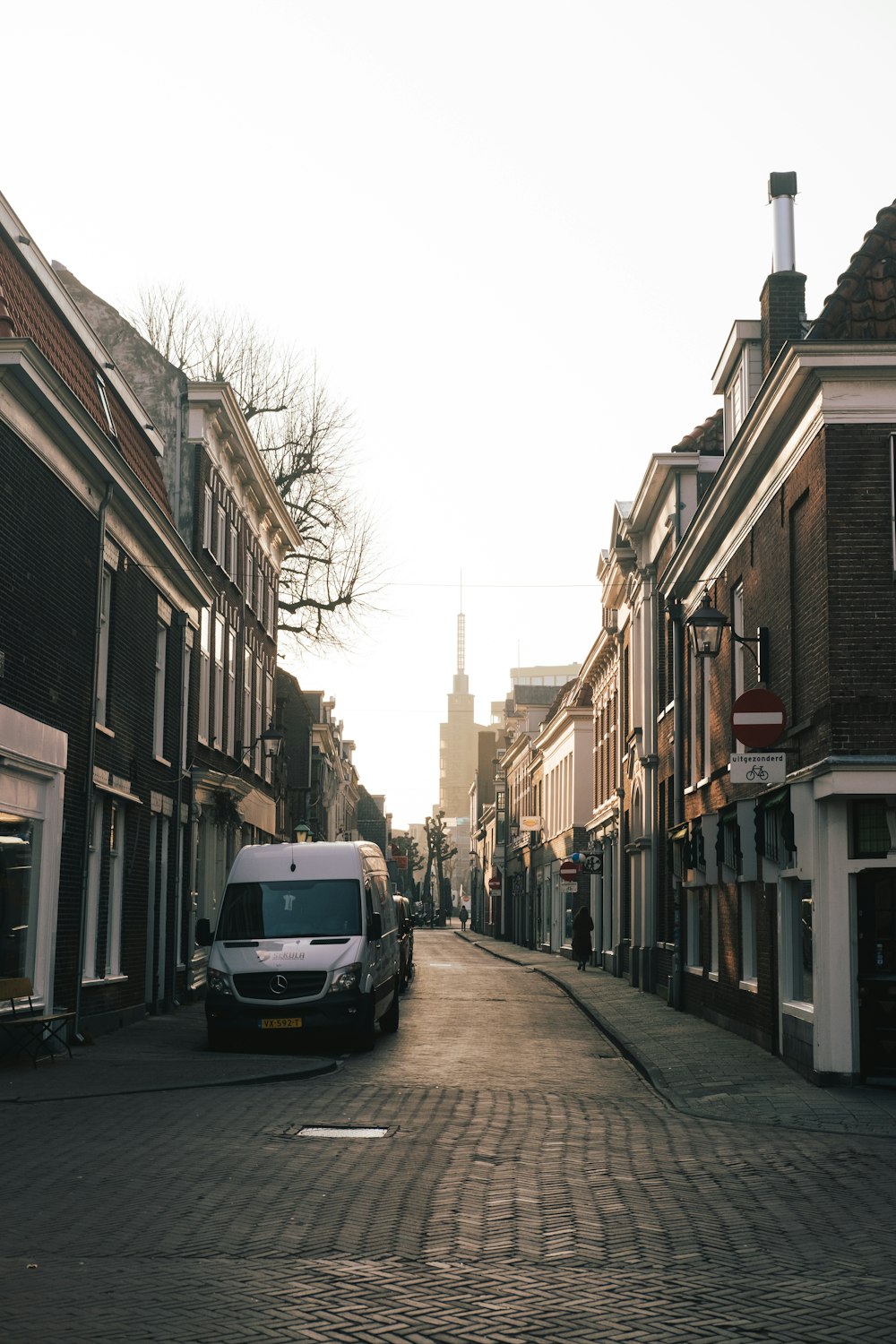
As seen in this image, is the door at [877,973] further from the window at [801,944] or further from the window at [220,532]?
the window at [220,532]

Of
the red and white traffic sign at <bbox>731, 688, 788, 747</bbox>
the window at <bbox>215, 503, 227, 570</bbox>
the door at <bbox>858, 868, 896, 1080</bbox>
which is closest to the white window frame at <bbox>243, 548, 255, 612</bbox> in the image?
the window at <bbox>215, 503, 227, 570</bbox>

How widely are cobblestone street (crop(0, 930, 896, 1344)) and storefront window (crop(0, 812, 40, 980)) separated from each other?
211 centimetres

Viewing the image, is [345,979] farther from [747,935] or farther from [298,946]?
[747,935]

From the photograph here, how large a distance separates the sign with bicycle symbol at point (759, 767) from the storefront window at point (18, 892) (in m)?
7.08

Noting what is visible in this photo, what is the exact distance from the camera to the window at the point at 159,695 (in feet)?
79.7

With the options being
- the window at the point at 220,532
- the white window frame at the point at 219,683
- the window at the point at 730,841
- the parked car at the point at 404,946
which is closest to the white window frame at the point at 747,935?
the window at the point at 730,841

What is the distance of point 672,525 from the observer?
27703mm

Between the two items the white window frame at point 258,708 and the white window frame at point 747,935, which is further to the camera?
the white window frame at point 258,708

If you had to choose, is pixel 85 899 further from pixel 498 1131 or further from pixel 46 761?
pixel 498 1131

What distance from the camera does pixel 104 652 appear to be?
20.5 m

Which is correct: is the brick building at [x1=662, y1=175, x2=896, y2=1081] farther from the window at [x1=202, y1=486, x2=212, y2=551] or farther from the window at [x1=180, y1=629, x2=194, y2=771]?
the window at [x1=202, y1=486, x2=212, y2=551]

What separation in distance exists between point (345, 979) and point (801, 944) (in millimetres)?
5002

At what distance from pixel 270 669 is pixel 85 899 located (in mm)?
20679

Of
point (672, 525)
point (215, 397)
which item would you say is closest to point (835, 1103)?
point (672, 525)
